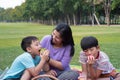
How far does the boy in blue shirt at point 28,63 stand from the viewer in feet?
17.0

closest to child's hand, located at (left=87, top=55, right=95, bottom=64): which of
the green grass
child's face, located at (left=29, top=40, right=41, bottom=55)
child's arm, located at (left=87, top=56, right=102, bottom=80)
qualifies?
child's arm, located at (left=87, top=56, right=102, bottom=80)

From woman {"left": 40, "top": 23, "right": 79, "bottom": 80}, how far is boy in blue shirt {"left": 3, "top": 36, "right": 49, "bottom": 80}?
0.30 metres

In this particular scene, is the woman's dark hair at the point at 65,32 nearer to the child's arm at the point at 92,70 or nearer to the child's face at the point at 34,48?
the child's face at the point at 34,48

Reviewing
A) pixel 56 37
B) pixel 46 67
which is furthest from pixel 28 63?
pixel 56 37

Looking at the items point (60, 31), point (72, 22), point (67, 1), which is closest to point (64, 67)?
point (60, 31)

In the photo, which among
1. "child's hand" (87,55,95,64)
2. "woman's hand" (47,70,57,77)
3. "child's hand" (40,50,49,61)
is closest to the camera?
"child's hand" (87,55,95,64)

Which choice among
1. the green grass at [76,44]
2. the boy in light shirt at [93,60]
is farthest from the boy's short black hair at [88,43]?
the green grass at [76,44]

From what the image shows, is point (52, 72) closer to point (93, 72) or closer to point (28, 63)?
point (28, 63)

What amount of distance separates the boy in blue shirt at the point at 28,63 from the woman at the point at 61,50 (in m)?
0.30

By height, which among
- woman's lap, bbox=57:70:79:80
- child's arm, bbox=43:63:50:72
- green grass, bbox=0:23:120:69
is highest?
child's arm, bbox=43:63:50:72

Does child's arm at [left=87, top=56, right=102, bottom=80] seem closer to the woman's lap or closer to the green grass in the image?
the woman's lap

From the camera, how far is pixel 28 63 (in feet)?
17.1

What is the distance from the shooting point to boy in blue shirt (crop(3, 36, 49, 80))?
17.0 feet

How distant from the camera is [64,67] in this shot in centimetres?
570
